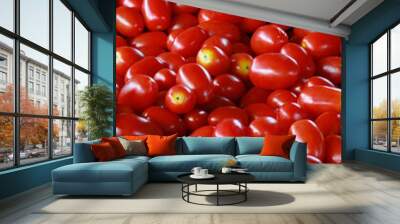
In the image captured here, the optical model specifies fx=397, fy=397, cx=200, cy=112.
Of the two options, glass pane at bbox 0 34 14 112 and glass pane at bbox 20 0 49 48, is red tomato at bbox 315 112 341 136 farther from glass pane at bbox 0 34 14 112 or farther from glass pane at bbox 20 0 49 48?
glass pane at bbox 0 34 14 112

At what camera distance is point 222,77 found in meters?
7.08

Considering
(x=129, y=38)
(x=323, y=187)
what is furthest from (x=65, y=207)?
(x=129, y=38)

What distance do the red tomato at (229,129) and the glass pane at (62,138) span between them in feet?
7.48

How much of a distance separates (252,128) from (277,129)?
17.2 inches

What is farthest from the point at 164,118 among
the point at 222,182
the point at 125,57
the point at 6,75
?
the point at 222,182

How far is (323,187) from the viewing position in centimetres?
447

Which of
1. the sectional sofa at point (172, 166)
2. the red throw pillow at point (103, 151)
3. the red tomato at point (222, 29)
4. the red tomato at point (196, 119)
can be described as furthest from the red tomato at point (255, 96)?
the red throw pillow at point (103, 151)

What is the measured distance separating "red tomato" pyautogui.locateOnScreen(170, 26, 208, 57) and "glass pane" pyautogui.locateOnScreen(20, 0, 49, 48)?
2727mm

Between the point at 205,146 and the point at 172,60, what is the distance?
233cm

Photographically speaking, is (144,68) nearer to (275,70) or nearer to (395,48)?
(275,70)

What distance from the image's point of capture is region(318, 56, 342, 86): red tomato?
738cm

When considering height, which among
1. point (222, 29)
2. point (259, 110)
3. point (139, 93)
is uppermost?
point (222, 29)

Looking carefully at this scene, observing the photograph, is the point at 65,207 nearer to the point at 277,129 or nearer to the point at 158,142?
the point at 158,142

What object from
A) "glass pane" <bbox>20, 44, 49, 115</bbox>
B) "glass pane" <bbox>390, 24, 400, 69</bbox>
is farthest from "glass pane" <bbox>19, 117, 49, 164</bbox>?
"glass pane" <bbox>390, 24, 400, 69</bbox>
